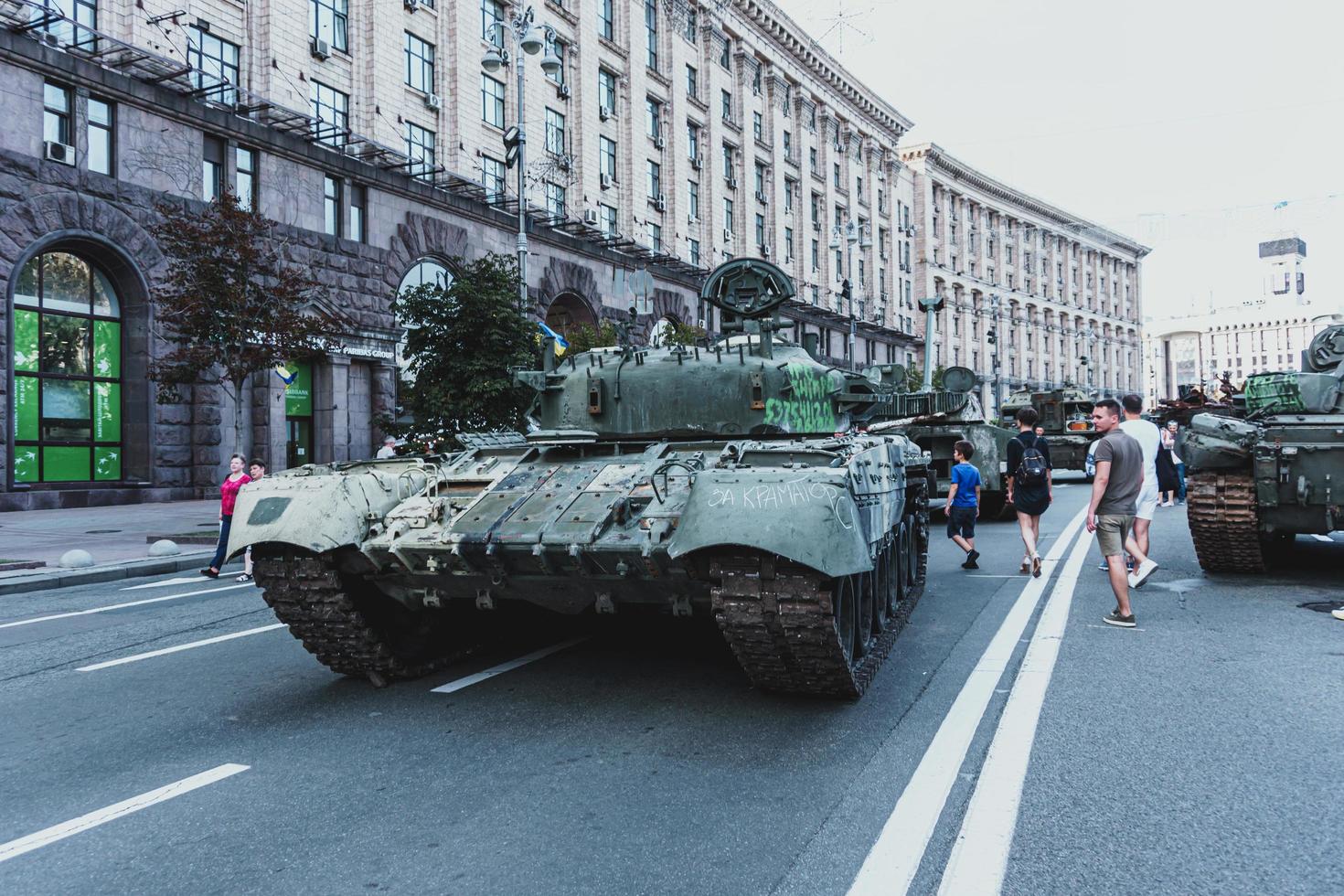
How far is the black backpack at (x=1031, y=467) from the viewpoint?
10.3 m

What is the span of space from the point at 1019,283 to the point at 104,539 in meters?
73.8

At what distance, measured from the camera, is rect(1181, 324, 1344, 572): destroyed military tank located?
912 cm

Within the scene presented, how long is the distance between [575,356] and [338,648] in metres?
3.26

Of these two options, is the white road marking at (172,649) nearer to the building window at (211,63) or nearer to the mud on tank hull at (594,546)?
the mud on tank hull at (594,546)

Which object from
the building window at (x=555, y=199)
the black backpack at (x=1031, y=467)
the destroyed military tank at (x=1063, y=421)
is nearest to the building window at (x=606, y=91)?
the building window at (x=555, y=199)

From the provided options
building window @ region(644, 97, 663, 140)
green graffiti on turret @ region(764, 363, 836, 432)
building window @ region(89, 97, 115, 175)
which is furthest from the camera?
building window @ region(644, 97, 663, 140)

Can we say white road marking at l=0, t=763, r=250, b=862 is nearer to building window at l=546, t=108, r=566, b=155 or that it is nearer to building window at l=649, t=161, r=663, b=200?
building window at l=546, t=108, r=566, b=155

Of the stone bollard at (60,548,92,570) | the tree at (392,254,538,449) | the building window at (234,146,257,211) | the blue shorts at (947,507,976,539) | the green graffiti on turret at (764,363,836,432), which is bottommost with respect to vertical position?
Answer: the stone bollard at (60,548,92,570)

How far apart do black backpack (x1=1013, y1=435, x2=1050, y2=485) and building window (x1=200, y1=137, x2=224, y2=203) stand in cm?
1845

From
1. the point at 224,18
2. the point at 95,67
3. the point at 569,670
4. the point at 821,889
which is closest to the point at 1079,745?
the point at 821,889

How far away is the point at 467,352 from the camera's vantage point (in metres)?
17.1

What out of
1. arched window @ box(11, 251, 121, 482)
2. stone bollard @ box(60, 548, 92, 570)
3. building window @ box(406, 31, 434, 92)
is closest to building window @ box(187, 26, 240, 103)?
arched window @ box(11, 251, 121, 482)

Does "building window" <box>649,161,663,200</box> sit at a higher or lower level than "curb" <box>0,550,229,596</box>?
higher

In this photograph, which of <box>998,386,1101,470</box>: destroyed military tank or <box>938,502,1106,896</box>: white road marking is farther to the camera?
<box>998,386,1101,470</box>: destroyed military tank
